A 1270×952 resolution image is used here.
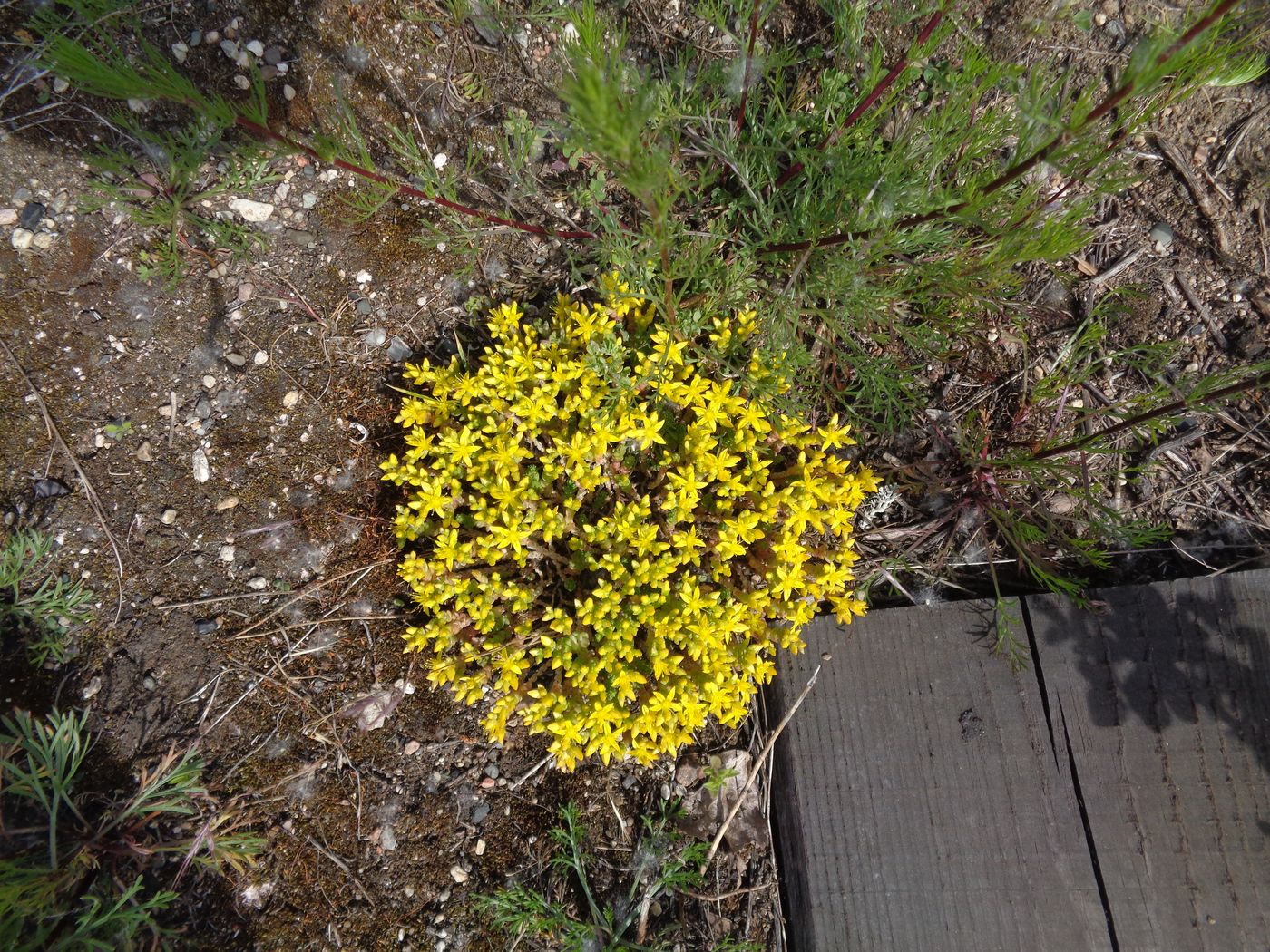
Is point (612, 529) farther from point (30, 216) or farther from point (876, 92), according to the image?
point (30, 216)

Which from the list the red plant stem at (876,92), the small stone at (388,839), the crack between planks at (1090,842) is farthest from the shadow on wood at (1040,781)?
the red plant stem at (876,92)

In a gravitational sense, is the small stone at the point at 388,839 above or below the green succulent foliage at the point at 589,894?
above

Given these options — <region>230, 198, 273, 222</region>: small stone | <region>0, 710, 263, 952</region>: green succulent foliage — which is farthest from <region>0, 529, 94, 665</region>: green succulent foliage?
<region>230, 198, 273, 222</region>: small stone

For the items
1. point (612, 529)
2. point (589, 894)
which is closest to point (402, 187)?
point (612, 529)

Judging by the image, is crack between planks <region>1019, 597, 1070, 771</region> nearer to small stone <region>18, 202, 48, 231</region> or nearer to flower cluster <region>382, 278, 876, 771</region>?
flower cluster <region>382, 278, 876, 771</region>

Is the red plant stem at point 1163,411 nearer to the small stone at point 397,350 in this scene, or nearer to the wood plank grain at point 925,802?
the wood plank grain at point 925,802

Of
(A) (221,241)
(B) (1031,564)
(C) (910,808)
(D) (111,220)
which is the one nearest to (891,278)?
(B) (1031,564)
